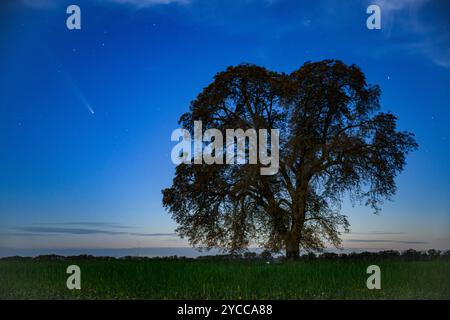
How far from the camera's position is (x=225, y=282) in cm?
1366

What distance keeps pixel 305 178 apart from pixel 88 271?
8662 millimetres

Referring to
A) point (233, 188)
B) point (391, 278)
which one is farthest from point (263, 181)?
point (391, 278)

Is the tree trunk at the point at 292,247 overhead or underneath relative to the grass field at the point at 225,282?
overhead

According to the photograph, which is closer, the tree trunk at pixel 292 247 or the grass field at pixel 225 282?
the grass field at pixel 225 282

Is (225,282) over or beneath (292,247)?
beneath

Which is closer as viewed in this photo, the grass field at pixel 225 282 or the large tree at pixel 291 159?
the grass field at pixel 225 282

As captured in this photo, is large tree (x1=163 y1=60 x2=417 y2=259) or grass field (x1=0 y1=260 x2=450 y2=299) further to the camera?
large tree (x1=163 y1=60 x2=417 y2=259)

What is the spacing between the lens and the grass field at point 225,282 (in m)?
12.3

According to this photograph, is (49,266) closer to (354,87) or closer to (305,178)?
(305,178)

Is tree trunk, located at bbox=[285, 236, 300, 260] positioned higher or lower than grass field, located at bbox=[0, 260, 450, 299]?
higher

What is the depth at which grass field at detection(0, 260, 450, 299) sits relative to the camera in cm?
1227

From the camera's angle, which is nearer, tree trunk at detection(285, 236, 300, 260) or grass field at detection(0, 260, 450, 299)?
grass field at detection(0, 260, 450, 299)

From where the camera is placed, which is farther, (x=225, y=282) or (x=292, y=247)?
(x=292, y=247)

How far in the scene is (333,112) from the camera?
2103cm
